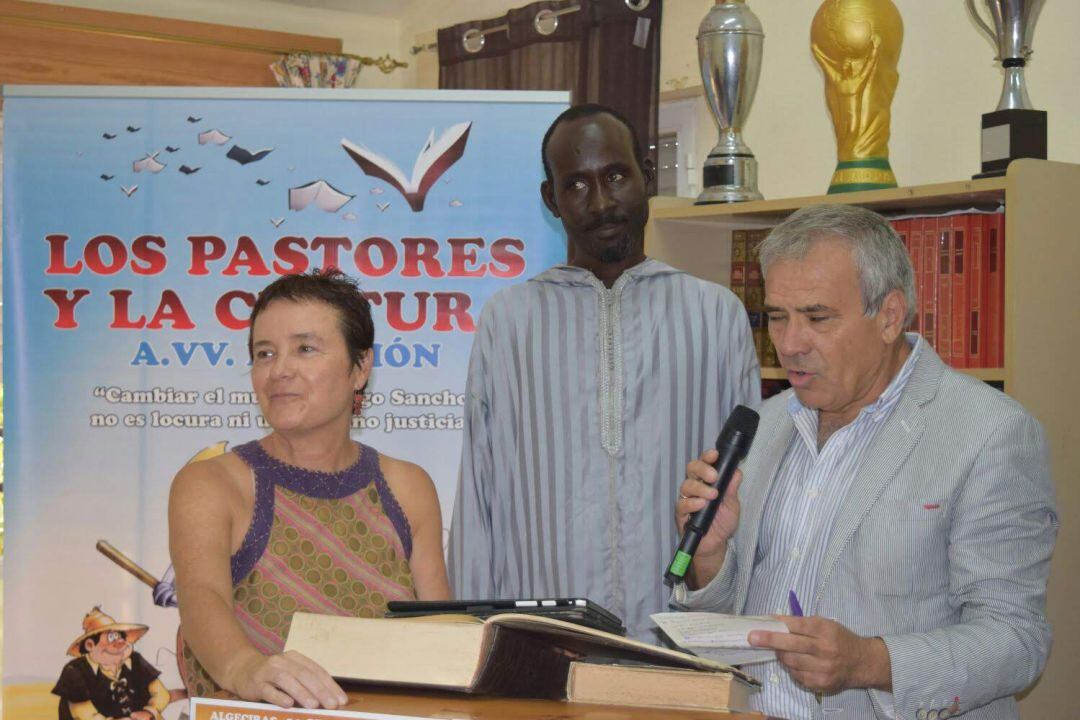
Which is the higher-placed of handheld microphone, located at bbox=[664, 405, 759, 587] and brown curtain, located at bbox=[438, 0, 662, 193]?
brown curtain, located at bbox=[438, 0, 662, 193]

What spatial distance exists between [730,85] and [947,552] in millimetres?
1854

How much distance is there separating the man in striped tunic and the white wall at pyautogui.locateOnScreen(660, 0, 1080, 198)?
1.45 meters

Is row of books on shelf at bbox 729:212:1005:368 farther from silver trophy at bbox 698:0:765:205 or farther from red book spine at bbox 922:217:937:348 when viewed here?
silver trophy at bbox 698:0:765:205

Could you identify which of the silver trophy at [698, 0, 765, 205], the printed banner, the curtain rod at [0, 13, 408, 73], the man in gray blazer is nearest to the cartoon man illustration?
the printed banner

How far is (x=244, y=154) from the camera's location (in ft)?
10.5

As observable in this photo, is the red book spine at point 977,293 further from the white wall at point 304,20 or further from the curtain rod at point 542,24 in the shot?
the white wall at point 304,20

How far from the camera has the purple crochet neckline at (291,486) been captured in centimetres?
180

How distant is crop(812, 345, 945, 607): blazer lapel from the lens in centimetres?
183

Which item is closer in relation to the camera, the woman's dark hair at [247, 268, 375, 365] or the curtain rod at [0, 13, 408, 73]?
the woman's dark hair at [247, 268, 375, 365]

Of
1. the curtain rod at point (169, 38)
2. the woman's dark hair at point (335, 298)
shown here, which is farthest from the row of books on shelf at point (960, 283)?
the curtain rod at point (169, 38)

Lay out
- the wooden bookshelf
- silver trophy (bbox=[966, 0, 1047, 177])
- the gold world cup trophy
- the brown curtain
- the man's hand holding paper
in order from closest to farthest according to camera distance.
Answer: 1. the man's hand holding paper
2. the wooden bookshelf
3. silver trophy (bbox=[966, 0, 1047, 177])
4. the gold world cup trophy
5. the brown curtain

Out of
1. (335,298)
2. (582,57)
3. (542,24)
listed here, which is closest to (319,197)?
(335,298)

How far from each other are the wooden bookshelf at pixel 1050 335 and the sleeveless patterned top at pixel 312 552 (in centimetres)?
138

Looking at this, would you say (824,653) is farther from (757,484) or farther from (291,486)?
(291,486)
